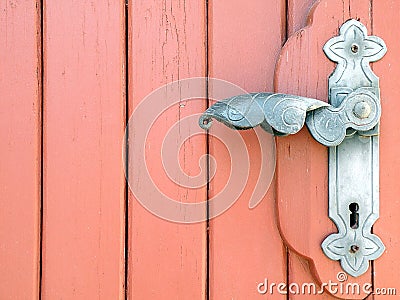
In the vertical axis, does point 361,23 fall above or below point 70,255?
above

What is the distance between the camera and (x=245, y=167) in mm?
808

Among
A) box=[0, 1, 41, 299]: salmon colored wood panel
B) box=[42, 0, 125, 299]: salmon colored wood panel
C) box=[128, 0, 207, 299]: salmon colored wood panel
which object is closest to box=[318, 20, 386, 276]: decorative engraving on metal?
box=[128, 0, 207, 299]: salmon colored wood panel

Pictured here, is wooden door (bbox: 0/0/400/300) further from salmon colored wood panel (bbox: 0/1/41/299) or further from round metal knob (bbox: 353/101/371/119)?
round metal knob (bbox: 353/101/371/119)

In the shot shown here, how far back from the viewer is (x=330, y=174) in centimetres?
78

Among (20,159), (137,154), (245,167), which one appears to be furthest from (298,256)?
(20,159)

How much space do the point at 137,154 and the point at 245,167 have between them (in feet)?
0.46

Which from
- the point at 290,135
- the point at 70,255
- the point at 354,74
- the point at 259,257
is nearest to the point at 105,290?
the point at 70,255

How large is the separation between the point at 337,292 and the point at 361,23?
1.09 ft

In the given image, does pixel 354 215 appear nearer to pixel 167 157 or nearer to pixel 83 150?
pixel 167 157

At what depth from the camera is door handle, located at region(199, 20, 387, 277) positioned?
2.45 feet

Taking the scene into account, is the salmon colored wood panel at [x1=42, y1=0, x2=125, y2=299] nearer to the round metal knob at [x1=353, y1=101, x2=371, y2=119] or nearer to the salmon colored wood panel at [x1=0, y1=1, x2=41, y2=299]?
the salmon colored wood panel at [x1=0, y1=1, x2=41, y2=299]

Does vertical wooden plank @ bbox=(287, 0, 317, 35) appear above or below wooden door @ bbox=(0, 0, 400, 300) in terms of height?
above

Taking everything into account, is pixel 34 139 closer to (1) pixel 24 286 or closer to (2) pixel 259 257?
(1) pixel 24 286

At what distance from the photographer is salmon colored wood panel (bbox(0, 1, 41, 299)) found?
2.66 feet
